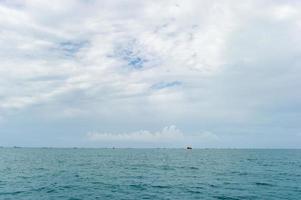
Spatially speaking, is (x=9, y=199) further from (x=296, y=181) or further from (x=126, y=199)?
(x=296, y=181)

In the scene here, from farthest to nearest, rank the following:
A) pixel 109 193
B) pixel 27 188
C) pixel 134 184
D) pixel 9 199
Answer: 1. pixel 134 184
2. pixel 27 188
3. pixel 109 193
4. pixel 9 199

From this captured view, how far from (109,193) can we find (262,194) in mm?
21889

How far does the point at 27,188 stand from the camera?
4572 cm

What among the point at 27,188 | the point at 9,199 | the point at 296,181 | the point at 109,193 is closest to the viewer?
the point at 9,199

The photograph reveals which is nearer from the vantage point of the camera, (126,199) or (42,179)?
(126,199)

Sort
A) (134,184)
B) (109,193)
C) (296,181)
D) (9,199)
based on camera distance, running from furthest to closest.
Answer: (296,181), (134,184), (109,193), (9,199)

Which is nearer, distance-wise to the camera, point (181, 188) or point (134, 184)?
point (181, 188)

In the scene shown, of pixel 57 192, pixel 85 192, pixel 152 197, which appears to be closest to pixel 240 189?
pixel 152 197

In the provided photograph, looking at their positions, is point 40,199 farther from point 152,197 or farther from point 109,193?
point 152,197

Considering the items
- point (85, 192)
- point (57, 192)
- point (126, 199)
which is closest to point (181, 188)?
point (126, 199)

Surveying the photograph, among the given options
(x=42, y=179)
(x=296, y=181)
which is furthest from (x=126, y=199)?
(x=296, y=181)

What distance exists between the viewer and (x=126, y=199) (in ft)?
126

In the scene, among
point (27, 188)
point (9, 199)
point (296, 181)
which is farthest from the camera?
point (296, 181)

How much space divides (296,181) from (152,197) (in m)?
31.7
